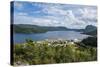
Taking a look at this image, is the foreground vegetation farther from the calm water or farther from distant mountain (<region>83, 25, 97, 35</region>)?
distant mountain (<region>83, 25, 97, 35</region>)

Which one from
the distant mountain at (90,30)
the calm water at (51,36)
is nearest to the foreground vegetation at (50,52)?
the calm water at (51,36)

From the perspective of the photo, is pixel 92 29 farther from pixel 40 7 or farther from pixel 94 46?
pixel 40 7

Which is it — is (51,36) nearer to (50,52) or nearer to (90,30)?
(50,52)

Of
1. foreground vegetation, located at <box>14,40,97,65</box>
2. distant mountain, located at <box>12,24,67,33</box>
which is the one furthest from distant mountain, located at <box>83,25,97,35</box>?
distant mountain, located at <box>12,24,67,33</box>

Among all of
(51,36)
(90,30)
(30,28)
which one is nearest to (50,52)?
(51,36)

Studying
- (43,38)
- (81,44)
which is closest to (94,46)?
(81,44)

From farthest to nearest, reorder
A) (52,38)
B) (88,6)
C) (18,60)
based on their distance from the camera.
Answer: (88,6)
(52,38)
(18,60)
